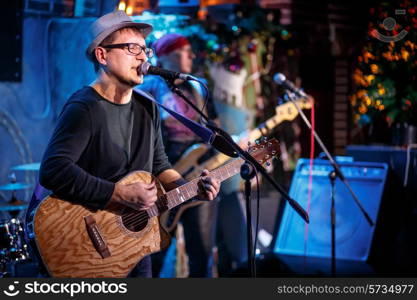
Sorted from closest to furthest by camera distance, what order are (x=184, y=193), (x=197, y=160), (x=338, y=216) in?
(x=184, y=193) → (x=197, y=160) → (x=338, y=216)

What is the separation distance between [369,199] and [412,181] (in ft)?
1.46

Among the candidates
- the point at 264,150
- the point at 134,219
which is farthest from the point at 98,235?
the point at 264,150

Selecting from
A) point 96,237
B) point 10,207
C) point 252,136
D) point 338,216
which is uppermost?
point 252,136

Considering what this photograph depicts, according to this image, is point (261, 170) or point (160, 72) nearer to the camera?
point (261, 170)

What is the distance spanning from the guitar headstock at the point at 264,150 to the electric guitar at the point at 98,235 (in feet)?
1.91

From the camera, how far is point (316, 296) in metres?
3.65

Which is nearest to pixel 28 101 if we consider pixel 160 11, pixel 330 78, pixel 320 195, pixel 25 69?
pixel 25 69

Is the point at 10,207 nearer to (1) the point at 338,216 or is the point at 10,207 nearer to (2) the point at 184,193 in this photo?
(2) the point at 184,193

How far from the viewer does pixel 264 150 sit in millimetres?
4078

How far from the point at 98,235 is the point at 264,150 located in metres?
1.21

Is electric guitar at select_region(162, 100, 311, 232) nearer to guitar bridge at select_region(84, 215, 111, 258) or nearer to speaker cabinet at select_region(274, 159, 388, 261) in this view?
speaker cabinet at select_region(274, 159, 388, 261)

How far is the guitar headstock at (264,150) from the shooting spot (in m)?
4.05

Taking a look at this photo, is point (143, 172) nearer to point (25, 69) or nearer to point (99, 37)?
point (99, 37)

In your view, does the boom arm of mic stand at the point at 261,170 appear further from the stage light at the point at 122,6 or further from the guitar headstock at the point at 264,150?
the stage light at the point at 122,6
